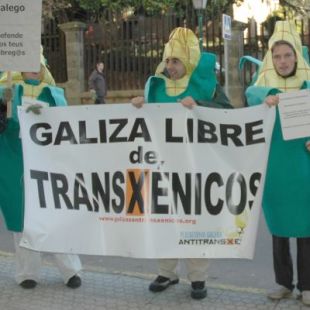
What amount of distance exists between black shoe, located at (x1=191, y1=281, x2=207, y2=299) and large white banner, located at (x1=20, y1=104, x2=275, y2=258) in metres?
0.36

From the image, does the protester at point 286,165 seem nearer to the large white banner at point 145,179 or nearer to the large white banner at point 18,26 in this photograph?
the large white banner at point 145,179

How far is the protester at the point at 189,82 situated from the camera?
4.40 metres

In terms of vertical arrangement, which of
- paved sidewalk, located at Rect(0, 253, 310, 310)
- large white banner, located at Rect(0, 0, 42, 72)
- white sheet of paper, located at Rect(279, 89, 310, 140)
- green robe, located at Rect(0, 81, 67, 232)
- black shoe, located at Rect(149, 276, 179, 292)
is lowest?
paved sidewalk, located at Rect(0, 253, 310, 310)

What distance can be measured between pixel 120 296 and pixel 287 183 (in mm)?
1440

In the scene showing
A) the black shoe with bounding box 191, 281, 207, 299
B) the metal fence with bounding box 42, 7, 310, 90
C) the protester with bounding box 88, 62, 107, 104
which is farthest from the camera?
the protester with bounding box 88, 62, 107, 104

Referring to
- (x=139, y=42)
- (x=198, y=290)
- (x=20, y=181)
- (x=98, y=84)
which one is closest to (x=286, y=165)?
(x=198, y=290)

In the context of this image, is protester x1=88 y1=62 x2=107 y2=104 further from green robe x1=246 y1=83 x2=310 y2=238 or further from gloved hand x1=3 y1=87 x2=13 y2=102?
green robe x1=246 y1=83 x2=310 y2=238

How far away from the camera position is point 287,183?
13.6ft

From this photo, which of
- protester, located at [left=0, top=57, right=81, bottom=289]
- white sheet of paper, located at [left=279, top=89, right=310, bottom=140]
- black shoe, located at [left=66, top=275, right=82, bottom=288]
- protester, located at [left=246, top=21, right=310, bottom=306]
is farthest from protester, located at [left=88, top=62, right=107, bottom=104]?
white sheet of paper, located at [left=279, top=89, right=310, bottom=140]

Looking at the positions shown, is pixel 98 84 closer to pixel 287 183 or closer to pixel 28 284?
pixel 28 284

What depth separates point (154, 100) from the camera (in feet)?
14.8

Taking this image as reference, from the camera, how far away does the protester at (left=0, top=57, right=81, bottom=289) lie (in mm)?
4699

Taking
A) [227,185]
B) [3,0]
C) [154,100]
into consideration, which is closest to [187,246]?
[227,185]

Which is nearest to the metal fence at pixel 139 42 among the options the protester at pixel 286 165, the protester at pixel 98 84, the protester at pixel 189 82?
the protester at pixel 98 84
